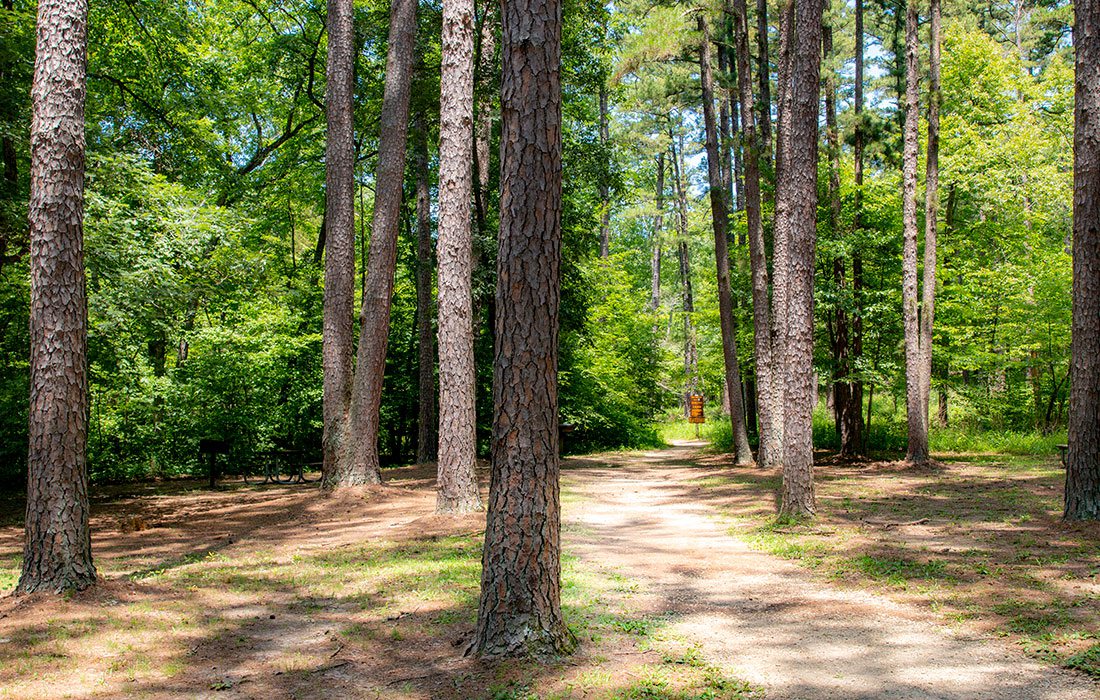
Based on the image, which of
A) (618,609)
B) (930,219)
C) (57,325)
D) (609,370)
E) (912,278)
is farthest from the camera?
(609,370)

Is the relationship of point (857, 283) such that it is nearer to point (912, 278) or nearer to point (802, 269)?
point (912, 278)

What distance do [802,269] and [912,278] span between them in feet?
23.4

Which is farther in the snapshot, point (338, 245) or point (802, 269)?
point (338, 245)

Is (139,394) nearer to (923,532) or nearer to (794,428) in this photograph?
(794,428)

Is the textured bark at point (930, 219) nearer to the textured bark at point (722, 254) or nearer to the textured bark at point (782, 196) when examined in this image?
the textured bark at point (782, 196)

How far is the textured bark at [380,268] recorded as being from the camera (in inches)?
446

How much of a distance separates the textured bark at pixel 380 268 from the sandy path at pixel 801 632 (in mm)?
4269

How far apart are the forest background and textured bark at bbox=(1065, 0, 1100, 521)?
841 cm

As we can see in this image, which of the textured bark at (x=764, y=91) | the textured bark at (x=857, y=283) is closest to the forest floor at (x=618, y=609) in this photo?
the textured bark at (x=857, y=283)

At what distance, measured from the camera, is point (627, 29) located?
1276 inches

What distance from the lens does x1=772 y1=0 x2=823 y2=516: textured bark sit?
8.67 m

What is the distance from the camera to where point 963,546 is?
7105 millimetres

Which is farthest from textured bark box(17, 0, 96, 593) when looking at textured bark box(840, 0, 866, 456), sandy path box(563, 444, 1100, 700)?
textured bark box(840, 0, 866, 456)

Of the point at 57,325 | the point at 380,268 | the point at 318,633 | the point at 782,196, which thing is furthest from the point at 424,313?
the point at 318,633
